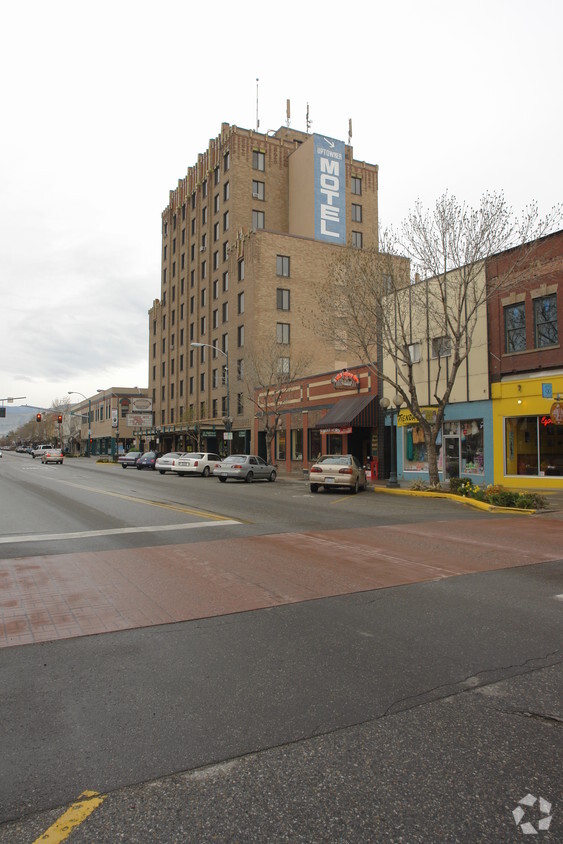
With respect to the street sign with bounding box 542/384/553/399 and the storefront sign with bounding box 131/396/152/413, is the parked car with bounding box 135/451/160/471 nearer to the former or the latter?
the storefront sign with bounding box 131/396/152/413

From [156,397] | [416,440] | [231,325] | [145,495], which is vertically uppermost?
[231,325]

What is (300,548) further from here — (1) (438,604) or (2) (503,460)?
(2) (503,460)

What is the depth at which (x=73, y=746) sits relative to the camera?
320 centimetres

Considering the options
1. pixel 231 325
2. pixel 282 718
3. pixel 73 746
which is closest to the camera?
pixel 73 746

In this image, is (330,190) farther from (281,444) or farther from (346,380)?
(346,380)

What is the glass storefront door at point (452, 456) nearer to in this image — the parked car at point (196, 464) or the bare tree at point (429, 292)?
the bare tree at point (429, 292)

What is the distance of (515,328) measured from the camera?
22312 millimetres

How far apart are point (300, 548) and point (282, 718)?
237 inches

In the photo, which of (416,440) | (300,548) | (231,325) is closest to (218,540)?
(300,548)

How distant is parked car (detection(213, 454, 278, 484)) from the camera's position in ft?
94.4

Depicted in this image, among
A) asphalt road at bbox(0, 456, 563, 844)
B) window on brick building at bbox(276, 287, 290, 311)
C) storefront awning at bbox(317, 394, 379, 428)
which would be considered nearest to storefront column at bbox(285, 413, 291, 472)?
storefront awning at bbox(317, 394, 379, 428)

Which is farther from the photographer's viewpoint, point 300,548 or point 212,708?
point 300,548

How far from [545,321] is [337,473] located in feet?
31.3
